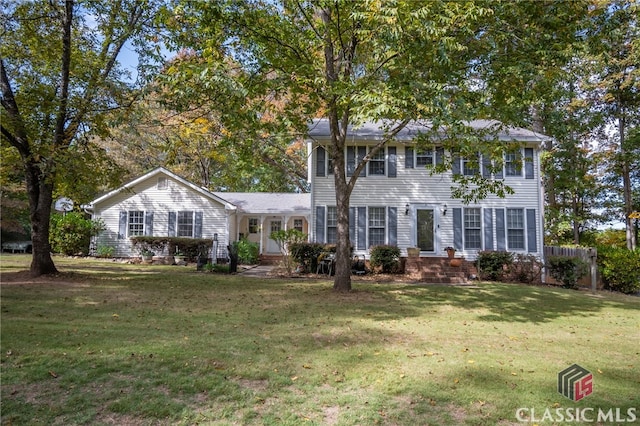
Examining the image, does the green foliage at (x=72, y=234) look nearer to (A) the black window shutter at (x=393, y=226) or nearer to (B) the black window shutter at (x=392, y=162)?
(A) the black window shutter at (x=393, y=226)

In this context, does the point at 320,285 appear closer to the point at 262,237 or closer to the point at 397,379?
the point at 397,379

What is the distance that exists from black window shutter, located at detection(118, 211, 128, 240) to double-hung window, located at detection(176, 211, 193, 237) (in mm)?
2638

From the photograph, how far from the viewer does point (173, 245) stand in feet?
59.9

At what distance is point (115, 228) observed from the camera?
19.4 metres

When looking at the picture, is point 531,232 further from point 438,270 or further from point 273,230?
point 273,230

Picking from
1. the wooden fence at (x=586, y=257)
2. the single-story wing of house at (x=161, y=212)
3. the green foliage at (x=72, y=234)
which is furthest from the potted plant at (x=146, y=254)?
the wooden fence at (x=586, y=257)

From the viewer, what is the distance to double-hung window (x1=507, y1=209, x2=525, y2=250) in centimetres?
1559

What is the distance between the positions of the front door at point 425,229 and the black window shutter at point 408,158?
1.90 m

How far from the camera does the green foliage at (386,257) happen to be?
14391 mm

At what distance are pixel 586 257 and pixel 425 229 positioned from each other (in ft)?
18.6

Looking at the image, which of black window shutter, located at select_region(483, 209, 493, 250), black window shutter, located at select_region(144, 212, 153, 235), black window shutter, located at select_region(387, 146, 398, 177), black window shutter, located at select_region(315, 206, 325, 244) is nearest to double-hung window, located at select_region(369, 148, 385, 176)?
black window shutter, located at select_region(387, 146, 398, 177)

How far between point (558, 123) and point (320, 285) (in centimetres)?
1563

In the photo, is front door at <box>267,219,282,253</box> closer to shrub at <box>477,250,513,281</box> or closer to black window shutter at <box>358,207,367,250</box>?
black window shutter at <box>358,207,367,250</box>

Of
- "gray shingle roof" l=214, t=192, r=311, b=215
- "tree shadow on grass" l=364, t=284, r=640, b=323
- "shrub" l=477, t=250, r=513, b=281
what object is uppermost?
"gray shingle roof" l=214, t=192, r=311, b=215
